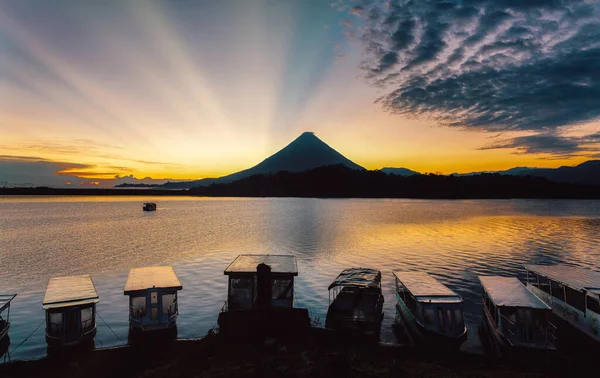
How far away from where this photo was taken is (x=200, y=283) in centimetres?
3978

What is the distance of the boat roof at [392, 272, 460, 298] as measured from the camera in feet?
77.5

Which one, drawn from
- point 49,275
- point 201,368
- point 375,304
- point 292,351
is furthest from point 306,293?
point 49,275

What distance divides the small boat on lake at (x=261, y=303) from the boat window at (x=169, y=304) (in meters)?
3.31

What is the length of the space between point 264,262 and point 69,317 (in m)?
13.3

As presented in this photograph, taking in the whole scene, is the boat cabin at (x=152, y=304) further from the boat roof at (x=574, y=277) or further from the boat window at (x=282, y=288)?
the boat roof at (x=574, y=277)

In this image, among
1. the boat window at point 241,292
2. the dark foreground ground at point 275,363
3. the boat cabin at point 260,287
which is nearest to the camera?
the dark foreground ground at point 275,363

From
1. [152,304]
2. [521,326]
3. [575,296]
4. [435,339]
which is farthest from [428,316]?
[152,304]

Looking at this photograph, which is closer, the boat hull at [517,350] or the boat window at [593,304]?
the boat hull at [517,350]

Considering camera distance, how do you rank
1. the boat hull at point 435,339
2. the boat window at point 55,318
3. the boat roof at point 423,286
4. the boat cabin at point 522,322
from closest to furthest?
the boat cabin at point 522,322 < the boat hull at point 435,339 < the boat window at point 55,318 < the boat roof at point 423,286

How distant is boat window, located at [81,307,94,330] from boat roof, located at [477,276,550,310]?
24.9 m

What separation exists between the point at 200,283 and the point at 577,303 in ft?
110

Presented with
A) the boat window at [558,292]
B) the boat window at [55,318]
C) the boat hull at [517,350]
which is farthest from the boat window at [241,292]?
the boat window at [558,292]

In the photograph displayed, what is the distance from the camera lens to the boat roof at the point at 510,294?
21.5 meters

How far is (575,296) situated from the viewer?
26.2 metres
